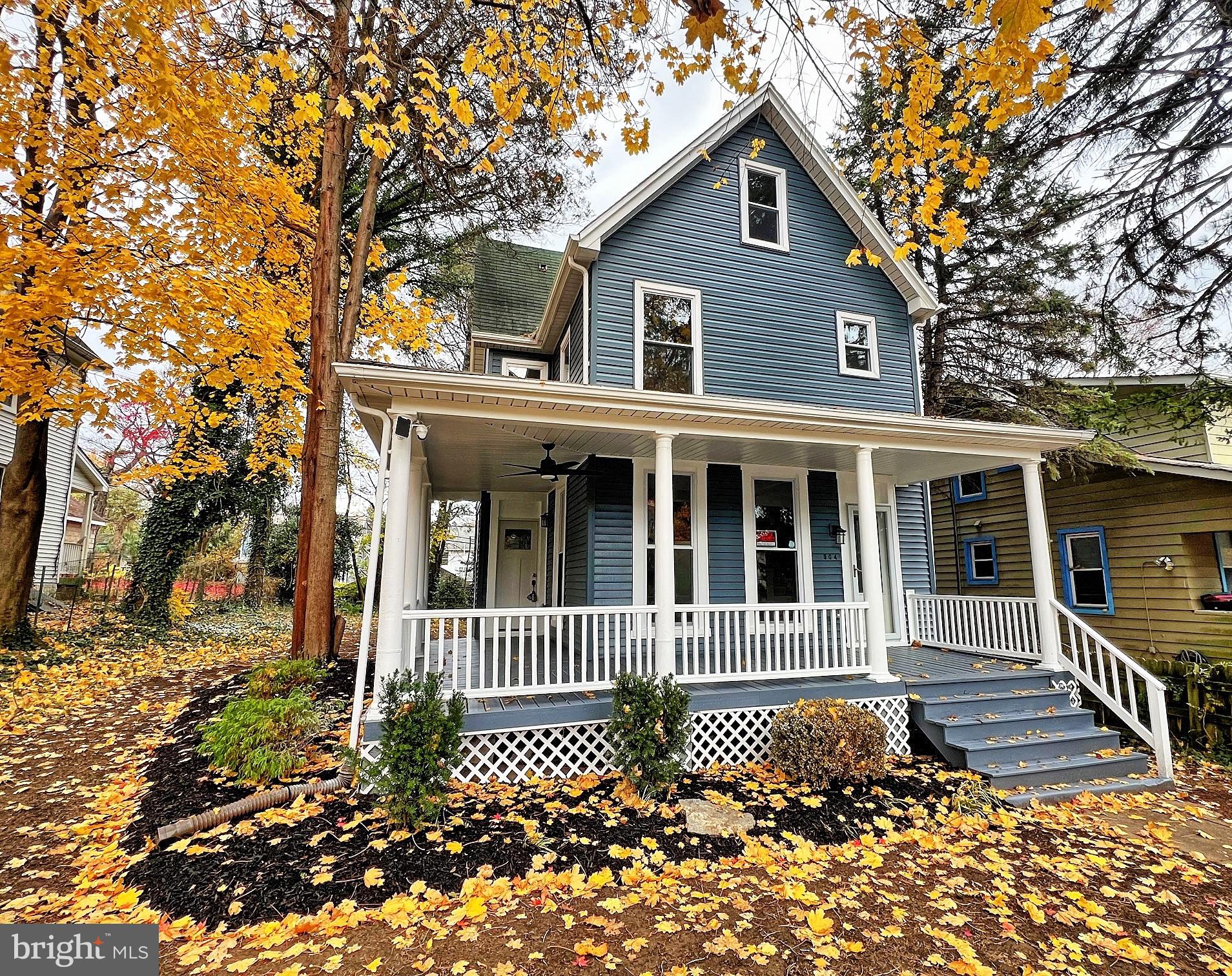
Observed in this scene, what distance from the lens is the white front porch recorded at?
18.3 feet

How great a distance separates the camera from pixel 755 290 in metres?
9.20

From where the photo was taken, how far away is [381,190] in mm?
14586

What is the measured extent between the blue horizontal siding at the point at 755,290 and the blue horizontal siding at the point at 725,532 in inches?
55.3

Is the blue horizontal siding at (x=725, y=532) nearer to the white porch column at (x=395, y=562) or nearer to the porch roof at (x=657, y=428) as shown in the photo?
the porch roof at (x=657, y=428)

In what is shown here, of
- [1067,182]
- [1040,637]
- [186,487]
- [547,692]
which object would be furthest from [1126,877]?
[186,487]

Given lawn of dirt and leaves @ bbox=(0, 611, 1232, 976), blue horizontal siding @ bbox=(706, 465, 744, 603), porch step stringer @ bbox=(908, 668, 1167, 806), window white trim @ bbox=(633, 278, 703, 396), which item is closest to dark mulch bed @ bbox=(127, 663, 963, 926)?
lawn of dirt and leaves @ bbox=(0, 611, 1232, 976)

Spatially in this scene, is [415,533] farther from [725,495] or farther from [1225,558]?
[1225,558]

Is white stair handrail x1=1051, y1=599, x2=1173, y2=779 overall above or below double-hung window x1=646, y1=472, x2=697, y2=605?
below

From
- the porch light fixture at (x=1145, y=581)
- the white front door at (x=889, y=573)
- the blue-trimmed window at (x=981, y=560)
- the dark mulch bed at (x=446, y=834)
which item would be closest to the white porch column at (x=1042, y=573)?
the white front door at (x=889, y=573)

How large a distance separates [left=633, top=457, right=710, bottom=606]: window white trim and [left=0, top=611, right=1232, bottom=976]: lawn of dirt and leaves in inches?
102

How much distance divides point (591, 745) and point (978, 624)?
252 inches

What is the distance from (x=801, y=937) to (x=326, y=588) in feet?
23.2

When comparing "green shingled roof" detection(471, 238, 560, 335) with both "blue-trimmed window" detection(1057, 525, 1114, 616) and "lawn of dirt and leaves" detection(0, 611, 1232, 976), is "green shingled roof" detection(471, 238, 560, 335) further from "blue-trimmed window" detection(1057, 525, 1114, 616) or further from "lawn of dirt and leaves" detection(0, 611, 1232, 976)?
"blue-trimmed window" detection(1057, 525, 1114, 616)

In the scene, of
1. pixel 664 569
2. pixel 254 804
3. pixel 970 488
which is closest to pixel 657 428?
pixel 664 569
